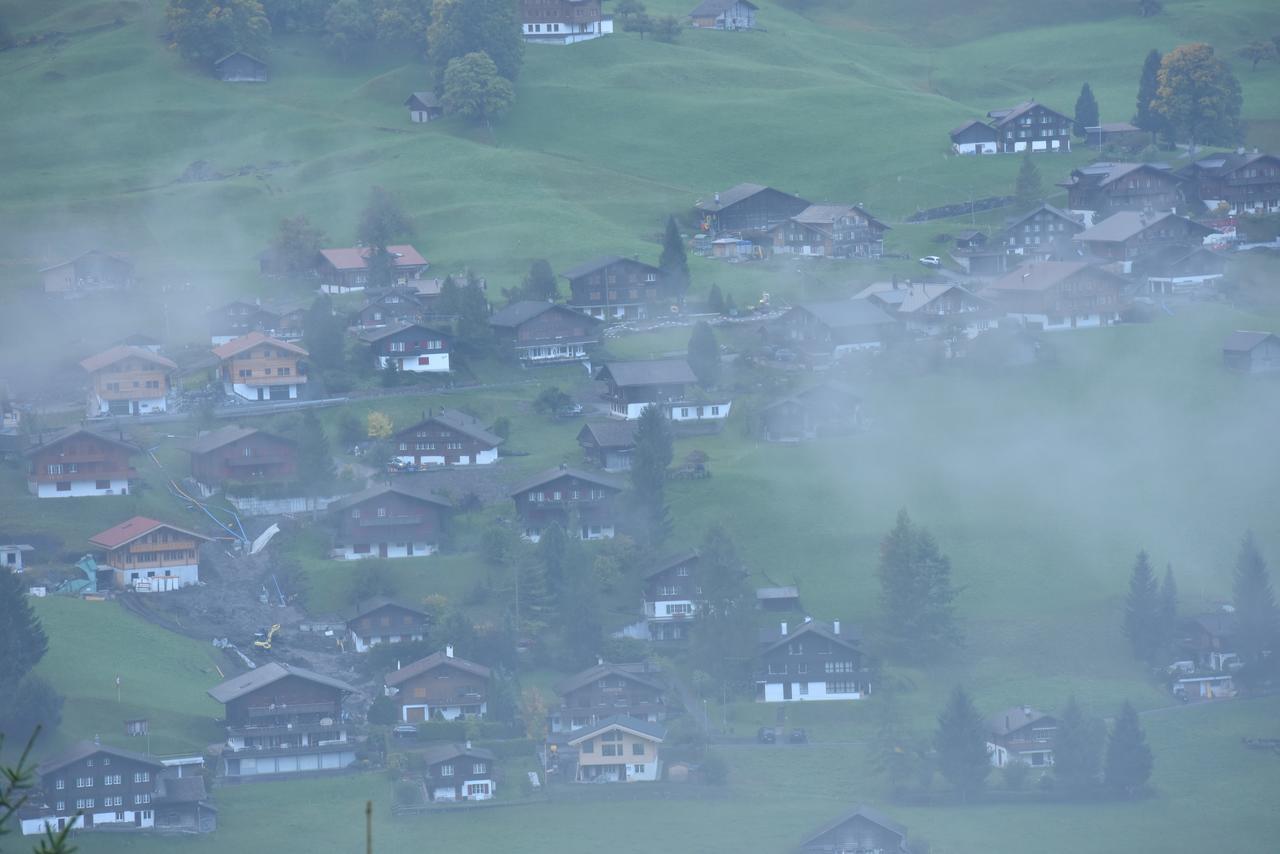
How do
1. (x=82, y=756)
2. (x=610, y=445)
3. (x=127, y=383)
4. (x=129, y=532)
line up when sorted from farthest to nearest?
(x=127, y=383)
(x=610, y=445)
(x=129, y=532)
(x=82, y=756)

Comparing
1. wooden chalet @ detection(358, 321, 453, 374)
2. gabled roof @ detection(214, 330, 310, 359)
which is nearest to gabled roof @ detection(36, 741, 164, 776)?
gabled roof @ detection(214, 330, 310, 359)

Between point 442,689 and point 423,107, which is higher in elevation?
point 423,107

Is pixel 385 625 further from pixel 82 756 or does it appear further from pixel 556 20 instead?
pixel 556 20

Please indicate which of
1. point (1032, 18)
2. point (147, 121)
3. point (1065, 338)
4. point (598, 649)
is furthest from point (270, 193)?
point (1032, 18)

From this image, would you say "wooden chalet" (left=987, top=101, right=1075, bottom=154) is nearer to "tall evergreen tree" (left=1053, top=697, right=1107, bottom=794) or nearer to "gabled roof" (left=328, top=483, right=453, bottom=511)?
"gabled roof" (left=328, top=483, right=453, bottom=511)

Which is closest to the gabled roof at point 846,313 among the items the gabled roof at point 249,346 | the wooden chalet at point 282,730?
the gabled roof at point 249,346

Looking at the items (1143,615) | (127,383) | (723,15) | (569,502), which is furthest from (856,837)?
(723,15)
